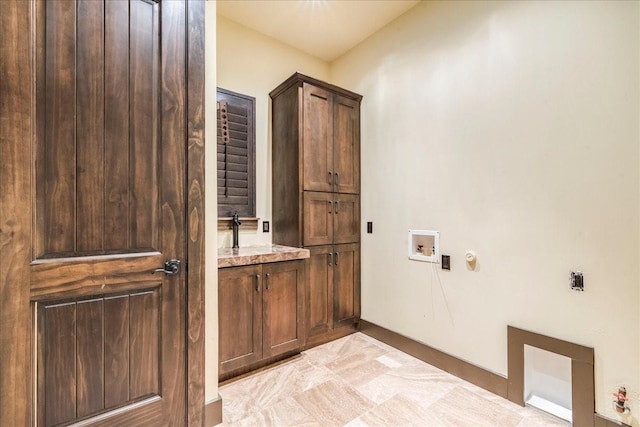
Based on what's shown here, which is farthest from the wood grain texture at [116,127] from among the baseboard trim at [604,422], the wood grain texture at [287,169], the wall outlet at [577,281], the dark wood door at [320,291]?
the baseboard trim at [604,422]

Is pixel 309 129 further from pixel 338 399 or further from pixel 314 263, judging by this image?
pixel 338 399

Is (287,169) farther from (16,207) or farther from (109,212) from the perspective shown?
(16,207)

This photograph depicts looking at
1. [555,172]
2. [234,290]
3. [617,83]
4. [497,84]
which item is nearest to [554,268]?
[555,172]

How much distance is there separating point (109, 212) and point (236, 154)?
1.42 m

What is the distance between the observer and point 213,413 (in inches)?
62.7

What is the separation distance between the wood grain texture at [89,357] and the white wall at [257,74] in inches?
49.4

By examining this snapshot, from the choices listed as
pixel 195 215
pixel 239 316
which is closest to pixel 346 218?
pixel 239 316

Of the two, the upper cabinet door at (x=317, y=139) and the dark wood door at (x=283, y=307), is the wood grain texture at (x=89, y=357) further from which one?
the upper cabinet door at (x=317, y=139)

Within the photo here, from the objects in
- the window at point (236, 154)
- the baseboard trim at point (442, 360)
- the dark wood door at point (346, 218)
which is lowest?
the baseboard trim at point (442, 360)

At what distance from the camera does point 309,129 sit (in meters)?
2.55

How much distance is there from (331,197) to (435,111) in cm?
113

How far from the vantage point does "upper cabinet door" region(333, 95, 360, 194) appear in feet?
8.95

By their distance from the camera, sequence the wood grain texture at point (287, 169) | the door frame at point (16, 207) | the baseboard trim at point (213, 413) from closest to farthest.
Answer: the door frame at point (16, 207) → the baseboard trim at point (213, 413) → the wood grain texture at point (287, 169)

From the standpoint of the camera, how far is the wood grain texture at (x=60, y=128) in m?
1.20
